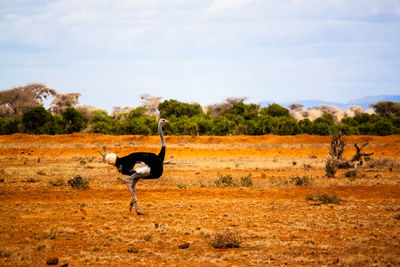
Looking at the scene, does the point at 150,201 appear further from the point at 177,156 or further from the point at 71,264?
the point at 177,156

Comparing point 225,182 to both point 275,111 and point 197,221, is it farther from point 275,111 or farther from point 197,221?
point 275,111

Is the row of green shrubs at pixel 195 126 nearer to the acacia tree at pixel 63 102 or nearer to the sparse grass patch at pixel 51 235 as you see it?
the acacia tree at pixel 63 102

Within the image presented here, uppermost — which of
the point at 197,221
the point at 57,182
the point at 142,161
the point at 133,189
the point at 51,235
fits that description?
the point at 142,161

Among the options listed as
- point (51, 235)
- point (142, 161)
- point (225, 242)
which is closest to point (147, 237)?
point (225, 242)

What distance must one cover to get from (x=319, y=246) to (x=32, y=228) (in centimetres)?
614

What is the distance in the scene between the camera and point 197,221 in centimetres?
1062

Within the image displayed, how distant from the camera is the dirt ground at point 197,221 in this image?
7.76 metres

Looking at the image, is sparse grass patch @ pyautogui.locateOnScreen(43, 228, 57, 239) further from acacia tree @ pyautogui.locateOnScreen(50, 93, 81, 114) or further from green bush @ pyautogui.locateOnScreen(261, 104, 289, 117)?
acacia tree @ pyautogui.locateOnScreen(50, 93, 81, 114)

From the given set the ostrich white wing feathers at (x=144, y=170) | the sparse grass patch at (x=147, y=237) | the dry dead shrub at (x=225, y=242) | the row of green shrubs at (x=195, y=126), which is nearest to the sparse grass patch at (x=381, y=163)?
the ostrich white wing feathers at (x=144, y=170)

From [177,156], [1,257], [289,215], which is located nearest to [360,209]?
[289,215]

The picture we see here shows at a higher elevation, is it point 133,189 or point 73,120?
point 73,120

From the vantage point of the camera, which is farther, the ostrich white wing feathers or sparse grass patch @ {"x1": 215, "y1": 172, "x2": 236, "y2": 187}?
sparse grass patch @ {"x1": 215, "y1": 172, "x2": 236, "y2": 187}

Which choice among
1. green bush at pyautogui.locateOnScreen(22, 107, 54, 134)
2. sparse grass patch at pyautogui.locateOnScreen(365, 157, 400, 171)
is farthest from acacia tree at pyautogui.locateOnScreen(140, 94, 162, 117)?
sparse grass patch at pyautogui.locateOnScreen(365, 157, 400, 171)

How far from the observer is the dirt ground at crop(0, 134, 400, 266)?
25.5 feet
